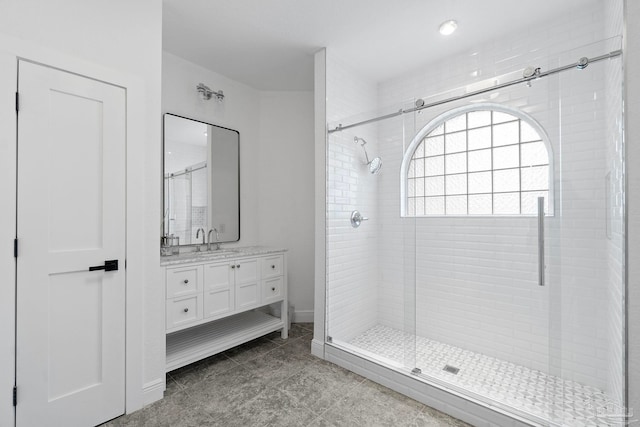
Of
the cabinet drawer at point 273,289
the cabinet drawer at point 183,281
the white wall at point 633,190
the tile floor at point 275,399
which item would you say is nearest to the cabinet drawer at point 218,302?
the cabinet drawer at point 183,281

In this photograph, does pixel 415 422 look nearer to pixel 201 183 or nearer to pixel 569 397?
pixel 569 397

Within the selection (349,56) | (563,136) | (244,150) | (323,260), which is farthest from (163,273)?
(563,136)

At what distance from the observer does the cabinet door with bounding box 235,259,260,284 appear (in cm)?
253

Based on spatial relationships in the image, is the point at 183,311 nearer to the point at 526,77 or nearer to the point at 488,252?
the point at 488,252

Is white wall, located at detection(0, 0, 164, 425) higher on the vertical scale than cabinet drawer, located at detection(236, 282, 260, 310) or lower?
higher

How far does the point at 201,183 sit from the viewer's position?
285 cm

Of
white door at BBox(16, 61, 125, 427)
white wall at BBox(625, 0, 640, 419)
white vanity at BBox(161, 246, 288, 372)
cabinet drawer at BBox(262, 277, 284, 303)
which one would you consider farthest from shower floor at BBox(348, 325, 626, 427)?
white door at BBox(16, 61, 125, 427)

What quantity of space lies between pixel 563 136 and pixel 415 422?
1.87m

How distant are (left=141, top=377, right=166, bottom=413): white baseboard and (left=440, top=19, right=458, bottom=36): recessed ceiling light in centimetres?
329

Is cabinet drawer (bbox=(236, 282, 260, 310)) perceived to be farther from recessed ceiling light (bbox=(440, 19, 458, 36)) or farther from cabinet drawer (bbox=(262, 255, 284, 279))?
recessed ceiling light (bbox=(440, 19, 458, 36))

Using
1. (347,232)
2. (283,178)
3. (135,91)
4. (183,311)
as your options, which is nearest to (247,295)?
(183,311)

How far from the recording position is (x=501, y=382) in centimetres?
200

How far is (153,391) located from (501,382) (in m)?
2.36

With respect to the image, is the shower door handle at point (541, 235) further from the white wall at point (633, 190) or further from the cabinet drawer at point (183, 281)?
the cabinet drawer at point (183, 281)
